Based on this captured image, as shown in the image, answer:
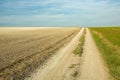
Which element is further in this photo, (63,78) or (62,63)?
(62,63)

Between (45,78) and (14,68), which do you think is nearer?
(45,78)

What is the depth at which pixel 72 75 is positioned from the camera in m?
11.4

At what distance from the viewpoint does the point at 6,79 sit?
1093cm

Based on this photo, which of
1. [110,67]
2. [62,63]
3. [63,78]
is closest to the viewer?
[63,78]

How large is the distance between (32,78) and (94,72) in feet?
10.6

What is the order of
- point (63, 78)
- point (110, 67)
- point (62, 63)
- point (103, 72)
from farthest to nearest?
1. point (62, 63)
2. point (110, 67)
3. point (103, 72)
4. point (63, 78)

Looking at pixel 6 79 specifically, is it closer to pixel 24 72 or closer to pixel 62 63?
pixel 24 72

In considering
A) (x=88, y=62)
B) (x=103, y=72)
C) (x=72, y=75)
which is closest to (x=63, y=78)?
(x=72, y=75)

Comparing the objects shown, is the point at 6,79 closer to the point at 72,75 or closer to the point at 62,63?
the point at 72,75

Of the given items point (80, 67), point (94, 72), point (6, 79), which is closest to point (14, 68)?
point (6, 79)

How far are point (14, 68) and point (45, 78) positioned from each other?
320 cm

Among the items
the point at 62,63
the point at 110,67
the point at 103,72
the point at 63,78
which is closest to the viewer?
the point at 63,78

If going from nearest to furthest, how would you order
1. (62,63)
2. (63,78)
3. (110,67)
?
(63,78) → (110,67) → (62,63)

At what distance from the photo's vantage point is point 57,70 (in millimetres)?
12609
